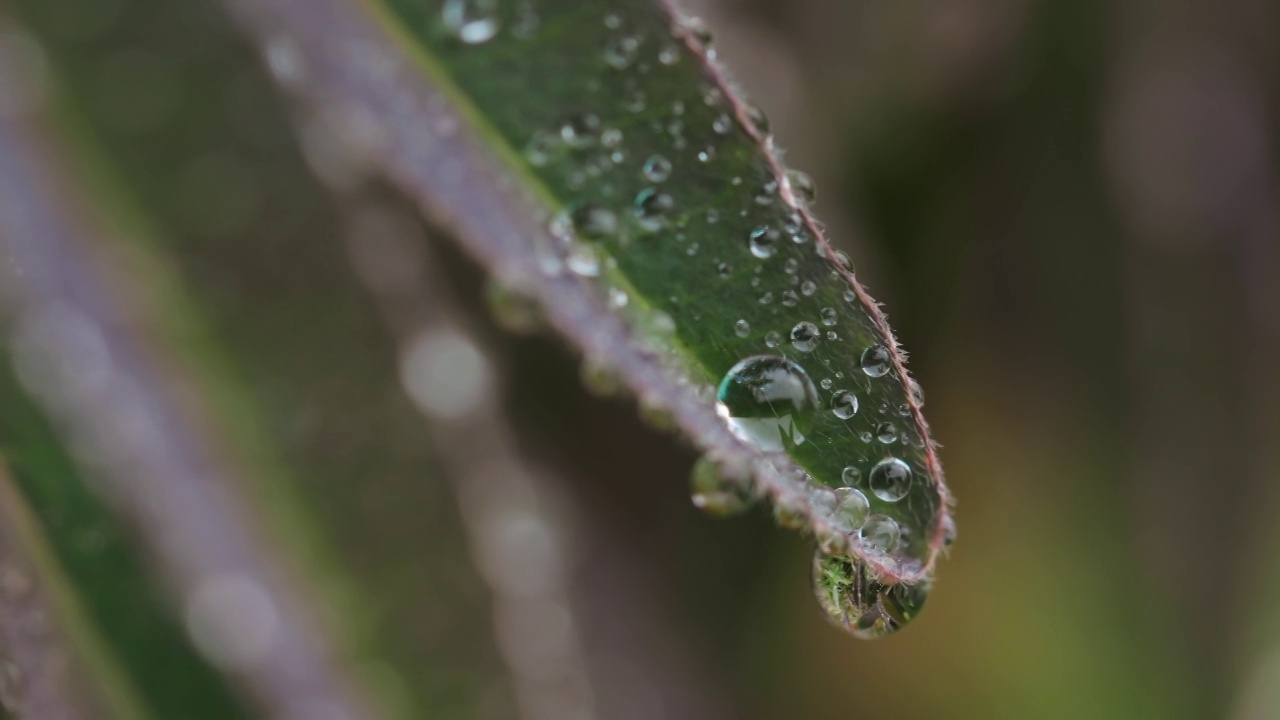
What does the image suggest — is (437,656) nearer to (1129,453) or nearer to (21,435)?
(21,435)

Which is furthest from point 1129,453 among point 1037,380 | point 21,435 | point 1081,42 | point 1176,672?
point 21,435

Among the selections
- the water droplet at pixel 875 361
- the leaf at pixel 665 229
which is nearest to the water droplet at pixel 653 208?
the leaf at pixel 665 229

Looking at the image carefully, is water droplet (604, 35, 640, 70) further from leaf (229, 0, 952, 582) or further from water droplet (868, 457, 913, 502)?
water droplet (868, 457, 913, 502)

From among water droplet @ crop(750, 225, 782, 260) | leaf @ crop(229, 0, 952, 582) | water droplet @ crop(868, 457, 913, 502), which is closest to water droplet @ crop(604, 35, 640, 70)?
leaf @ crop(229, 0, 952, 582)

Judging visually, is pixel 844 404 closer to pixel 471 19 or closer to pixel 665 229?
pixel 665 229

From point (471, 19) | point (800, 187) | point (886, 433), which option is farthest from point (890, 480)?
point (471, 19)

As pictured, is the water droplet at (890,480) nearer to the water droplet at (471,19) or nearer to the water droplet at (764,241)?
the water droplet at (764,241)
